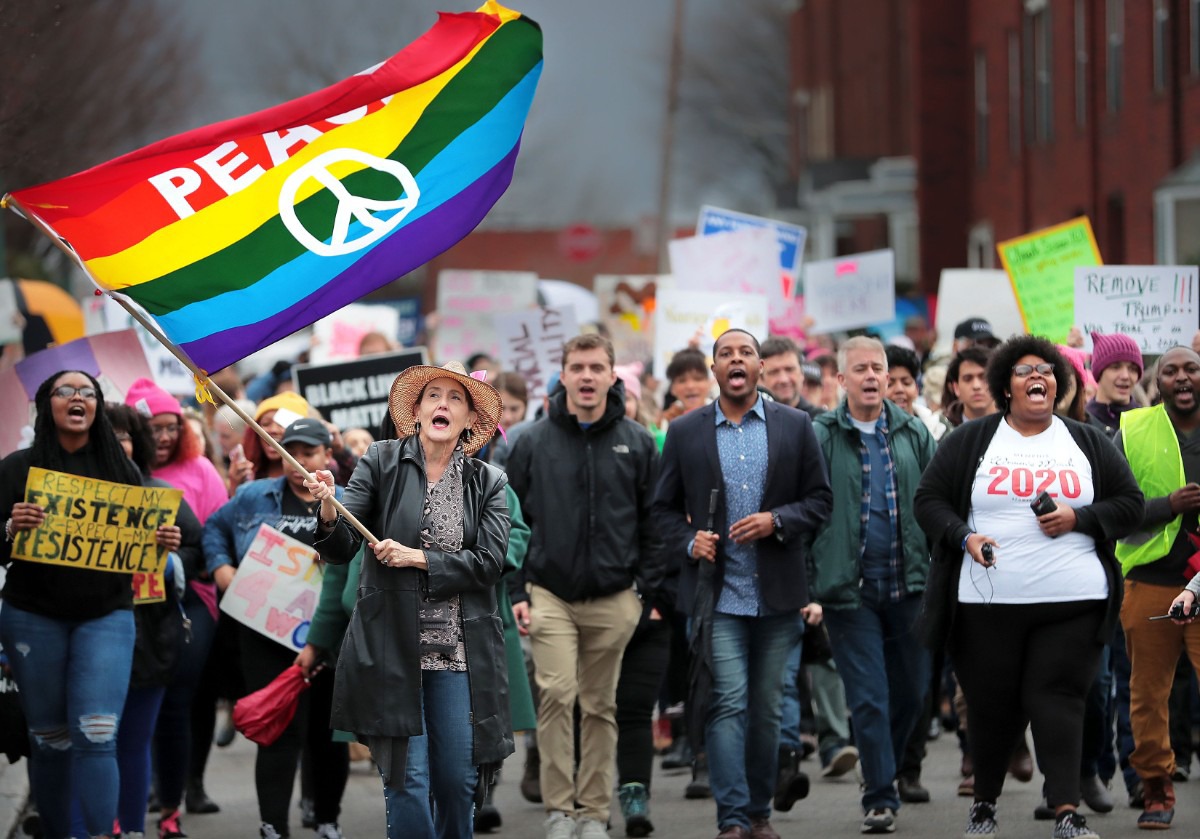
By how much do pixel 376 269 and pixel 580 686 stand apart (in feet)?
8.75

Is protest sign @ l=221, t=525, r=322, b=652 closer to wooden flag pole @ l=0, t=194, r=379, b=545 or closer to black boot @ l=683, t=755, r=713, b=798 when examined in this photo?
wooden flag pole @ l=0, t=194, r=379, b=545

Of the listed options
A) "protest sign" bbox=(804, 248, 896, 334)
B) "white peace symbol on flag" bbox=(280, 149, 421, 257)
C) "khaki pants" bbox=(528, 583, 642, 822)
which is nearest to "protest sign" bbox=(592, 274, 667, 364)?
"protest sign" bbox=(804, 248, 896, 334)

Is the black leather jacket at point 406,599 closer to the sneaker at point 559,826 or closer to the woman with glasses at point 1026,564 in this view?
the sneaker at point 559,826

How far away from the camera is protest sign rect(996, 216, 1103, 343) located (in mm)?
14023

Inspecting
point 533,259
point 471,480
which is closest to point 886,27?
point 533,259

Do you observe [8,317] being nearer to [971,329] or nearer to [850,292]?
[850,292]

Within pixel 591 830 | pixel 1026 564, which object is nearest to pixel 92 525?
pixel 591 830

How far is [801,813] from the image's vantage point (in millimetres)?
9633

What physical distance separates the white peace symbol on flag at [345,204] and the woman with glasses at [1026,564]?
8.13 feet

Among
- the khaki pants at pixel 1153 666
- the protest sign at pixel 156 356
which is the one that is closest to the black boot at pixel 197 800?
the khaki pants at pixel 1153 666

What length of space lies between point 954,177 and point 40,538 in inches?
1285

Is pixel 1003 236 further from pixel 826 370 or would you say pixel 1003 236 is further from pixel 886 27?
pixel 826 370

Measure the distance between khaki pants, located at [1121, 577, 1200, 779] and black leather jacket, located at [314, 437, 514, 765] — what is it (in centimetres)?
318

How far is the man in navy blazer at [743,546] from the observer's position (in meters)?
8.65
